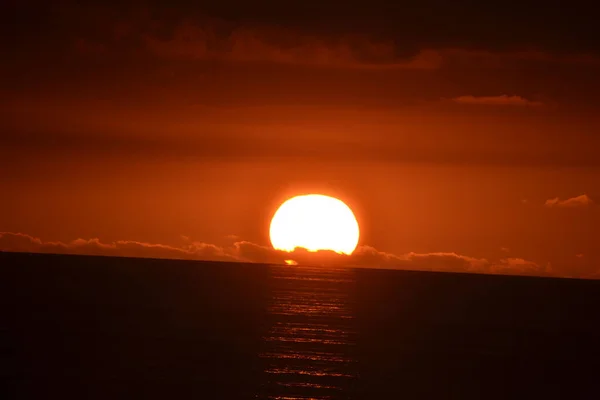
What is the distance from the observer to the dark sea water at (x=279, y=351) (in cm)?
2583

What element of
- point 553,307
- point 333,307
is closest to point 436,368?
point 333,307

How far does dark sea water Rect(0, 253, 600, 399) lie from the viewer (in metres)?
25.8

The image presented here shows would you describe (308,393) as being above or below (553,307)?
below

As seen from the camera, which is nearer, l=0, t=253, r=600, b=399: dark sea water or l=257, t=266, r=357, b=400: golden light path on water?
l=257, t=266, r=357, b=400: golden light path on water

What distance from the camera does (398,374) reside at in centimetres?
2964

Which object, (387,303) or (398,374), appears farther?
(387,303)

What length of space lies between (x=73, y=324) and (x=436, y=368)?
77.0ft

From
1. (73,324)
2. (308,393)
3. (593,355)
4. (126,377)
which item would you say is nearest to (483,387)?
(308,393)

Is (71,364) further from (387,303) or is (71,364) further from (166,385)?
(387,303)

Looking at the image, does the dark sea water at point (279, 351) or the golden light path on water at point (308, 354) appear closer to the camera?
the golden light path on water at point (308, 354)

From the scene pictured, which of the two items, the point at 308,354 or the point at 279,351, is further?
the point at 279,351

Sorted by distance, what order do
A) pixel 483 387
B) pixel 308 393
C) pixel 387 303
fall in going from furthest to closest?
pixel 387 303, pixel 483 387, pixel 308 393

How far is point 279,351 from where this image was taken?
110 feet

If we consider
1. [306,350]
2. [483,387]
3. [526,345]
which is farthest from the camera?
[526,345]
